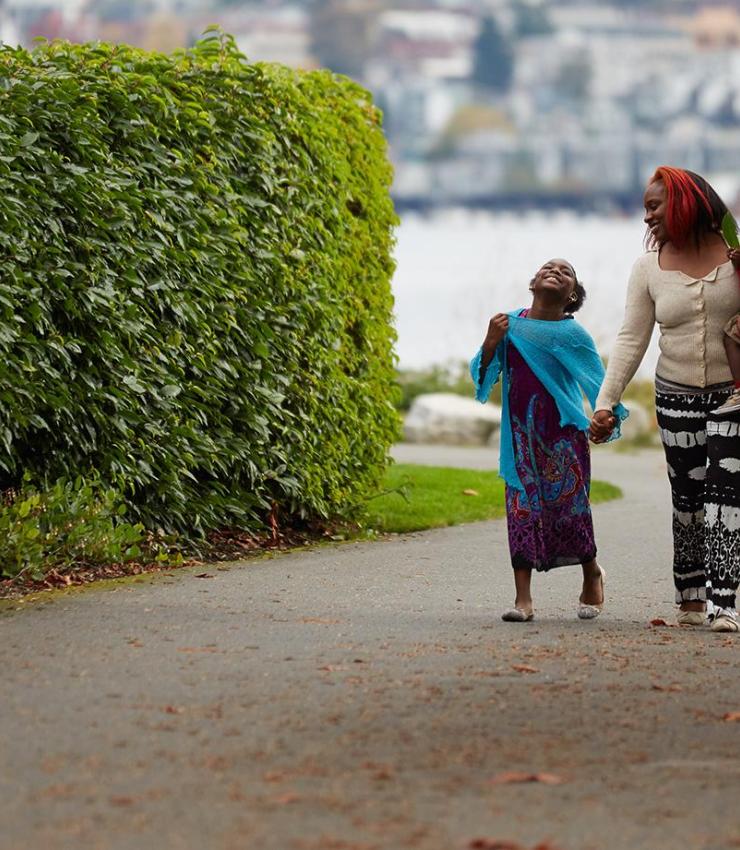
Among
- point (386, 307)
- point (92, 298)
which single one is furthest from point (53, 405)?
point (386, 307)

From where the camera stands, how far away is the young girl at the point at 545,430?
25.1 ft

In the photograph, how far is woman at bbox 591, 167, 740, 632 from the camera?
23.9ft

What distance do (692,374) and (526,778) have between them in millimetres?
3044

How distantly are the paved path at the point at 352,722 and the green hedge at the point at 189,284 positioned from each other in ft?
2.70

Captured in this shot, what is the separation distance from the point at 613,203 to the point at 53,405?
140 ft

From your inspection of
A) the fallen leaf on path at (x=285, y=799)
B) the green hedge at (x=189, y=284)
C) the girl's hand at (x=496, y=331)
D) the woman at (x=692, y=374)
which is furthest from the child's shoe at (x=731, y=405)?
the fallen leaf on path at (x=285, y=799)

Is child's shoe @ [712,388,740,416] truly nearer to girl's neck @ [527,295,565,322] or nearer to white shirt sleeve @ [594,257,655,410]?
white shirt sleeve @ [594,257,655,410]

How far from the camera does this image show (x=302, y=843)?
4.03m

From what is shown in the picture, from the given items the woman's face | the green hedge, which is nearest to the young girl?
the woman's face

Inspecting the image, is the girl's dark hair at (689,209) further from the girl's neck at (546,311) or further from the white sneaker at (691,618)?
the white sneaker at (691,618)

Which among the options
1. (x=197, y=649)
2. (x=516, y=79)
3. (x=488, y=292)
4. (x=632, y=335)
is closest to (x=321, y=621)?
(x=197, y=649)

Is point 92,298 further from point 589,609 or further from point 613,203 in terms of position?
point 613,203

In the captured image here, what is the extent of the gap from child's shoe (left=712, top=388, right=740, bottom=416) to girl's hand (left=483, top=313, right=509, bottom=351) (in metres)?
1.01

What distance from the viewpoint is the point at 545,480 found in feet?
25.3
